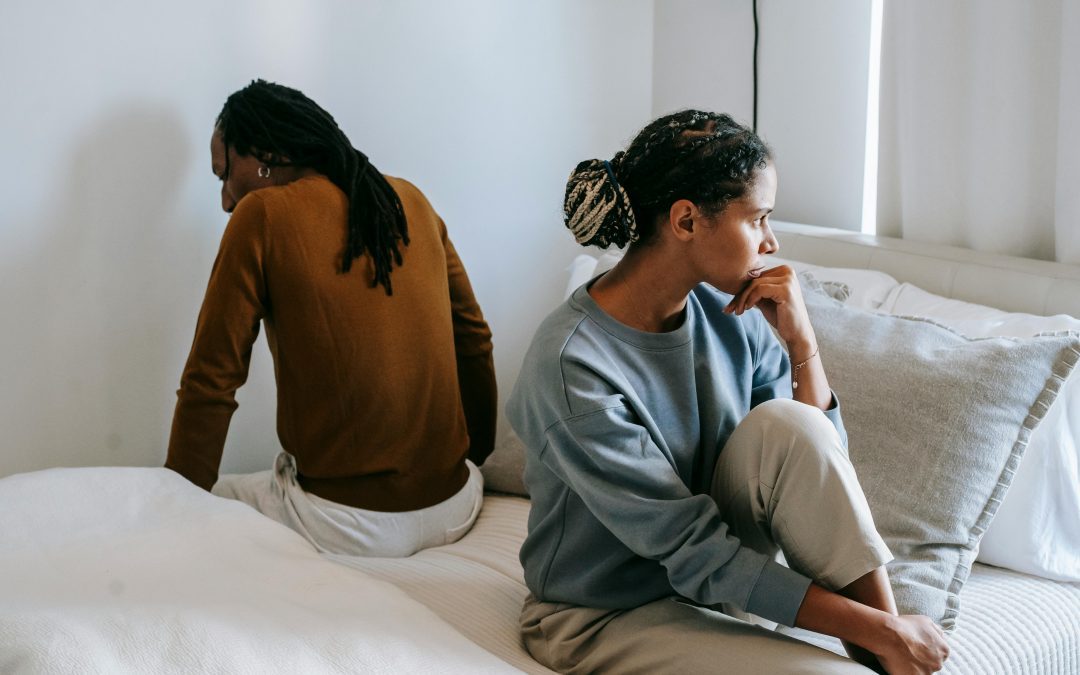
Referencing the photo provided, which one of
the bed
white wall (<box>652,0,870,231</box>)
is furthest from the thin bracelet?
white wall (<box>652,0,870,231</box>)

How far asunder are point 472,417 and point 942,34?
1.16 m

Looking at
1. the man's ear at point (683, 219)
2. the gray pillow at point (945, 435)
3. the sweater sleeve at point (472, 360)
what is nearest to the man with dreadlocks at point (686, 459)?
the man's ear at point (683, 219)

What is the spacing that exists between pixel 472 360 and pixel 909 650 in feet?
3.70

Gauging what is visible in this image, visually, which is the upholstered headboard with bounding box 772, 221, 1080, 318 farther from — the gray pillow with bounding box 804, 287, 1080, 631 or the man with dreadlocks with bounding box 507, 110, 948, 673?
the man with dreadlocks with bounding box 507, 110, 948, 673

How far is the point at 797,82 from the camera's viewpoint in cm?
238

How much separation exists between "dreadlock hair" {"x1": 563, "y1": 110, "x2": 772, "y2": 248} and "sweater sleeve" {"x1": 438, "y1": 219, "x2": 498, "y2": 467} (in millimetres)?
712

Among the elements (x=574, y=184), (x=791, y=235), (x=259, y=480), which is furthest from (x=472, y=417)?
(x=574, y=184)

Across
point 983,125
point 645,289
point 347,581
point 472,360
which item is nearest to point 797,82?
point 983,125

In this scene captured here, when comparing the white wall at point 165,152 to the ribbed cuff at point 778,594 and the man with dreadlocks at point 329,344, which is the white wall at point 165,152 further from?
the ribbed cuff at point 778,594

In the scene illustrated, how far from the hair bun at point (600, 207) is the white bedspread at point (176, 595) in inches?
20.2

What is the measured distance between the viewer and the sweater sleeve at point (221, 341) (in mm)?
1736

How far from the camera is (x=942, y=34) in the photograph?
2.00m

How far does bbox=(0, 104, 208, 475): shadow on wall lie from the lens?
6.48 feet

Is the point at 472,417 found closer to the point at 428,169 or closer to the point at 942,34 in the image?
the point at 428,169
